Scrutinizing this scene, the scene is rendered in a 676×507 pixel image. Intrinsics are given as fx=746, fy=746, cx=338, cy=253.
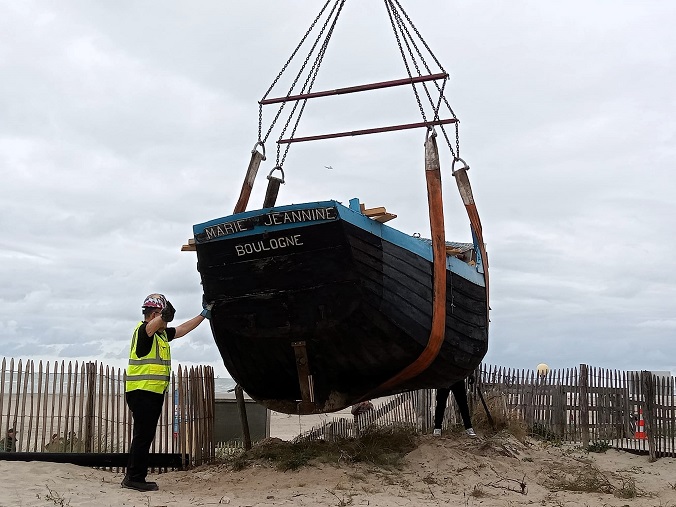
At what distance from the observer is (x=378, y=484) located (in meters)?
7.27

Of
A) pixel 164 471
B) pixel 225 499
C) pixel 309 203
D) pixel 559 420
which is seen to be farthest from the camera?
pixel 559 420

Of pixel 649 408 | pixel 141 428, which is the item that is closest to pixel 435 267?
pixel 141 428

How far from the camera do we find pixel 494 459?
873 centimetres

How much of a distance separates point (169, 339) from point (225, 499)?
1773 millimetres

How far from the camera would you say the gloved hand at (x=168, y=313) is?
7.09 metres

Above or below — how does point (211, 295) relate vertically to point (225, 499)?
above

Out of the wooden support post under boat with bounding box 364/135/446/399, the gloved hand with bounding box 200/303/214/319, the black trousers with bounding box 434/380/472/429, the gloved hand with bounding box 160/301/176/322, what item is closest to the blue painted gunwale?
the wooden support post under boat with bounding box 364/135/446/399

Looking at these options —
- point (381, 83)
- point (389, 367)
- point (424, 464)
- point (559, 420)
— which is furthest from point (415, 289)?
point (559, 420)

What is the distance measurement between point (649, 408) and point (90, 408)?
907cm

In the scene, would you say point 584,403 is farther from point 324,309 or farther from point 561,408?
point 324,309

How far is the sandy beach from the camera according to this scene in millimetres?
6621

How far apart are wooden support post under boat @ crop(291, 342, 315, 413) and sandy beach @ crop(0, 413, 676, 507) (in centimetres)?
75

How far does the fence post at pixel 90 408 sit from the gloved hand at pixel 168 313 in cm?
219

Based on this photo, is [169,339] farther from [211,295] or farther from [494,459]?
[494,459]
